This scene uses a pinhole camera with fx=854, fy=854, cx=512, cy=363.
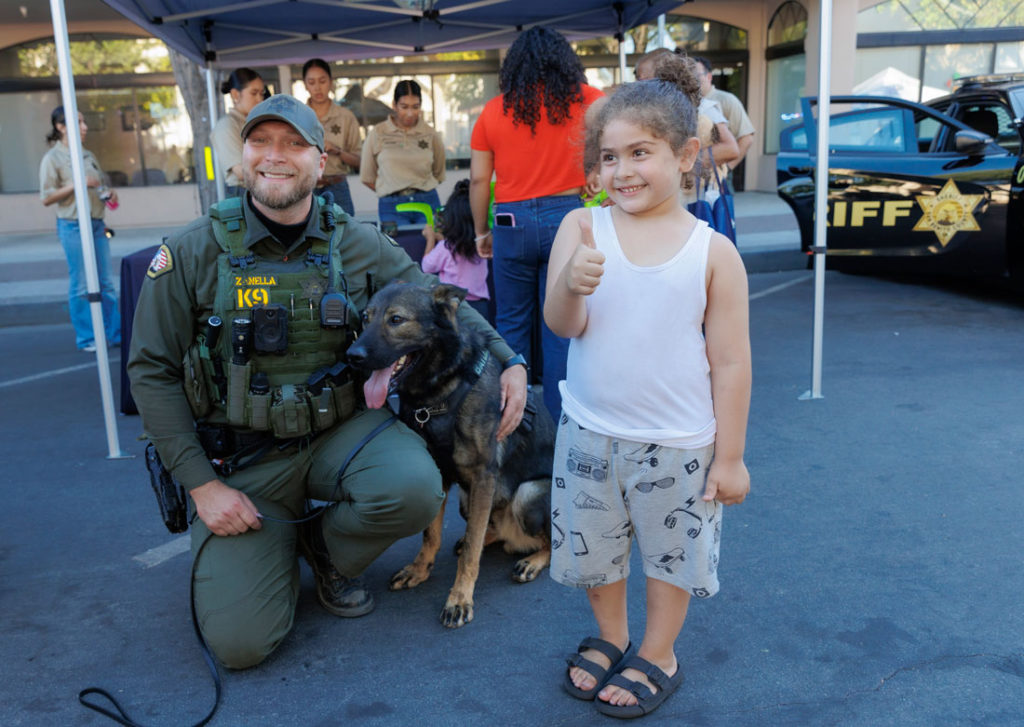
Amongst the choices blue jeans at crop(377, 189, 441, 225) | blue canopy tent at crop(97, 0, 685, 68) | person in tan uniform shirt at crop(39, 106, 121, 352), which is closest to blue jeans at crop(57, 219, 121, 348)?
person in tan uniform shirt at crop(39, 106, 121, 352)

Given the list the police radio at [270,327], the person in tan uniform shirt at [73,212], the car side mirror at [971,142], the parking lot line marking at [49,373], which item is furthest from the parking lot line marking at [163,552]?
the car side mirror at [971,142]

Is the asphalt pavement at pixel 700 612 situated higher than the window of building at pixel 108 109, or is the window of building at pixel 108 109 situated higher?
the window of building at pixel 108 109

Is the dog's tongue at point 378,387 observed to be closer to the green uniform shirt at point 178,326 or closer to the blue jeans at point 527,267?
the green uniform shirt at point 178,326

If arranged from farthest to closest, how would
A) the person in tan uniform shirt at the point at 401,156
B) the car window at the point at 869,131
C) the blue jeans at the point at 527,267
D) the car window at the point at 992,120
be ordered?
the car window at the point at 869,131
the car window at the point at 992,120
the person in tan uniform shirt at the point at 401,156
the blue jeans at the point at 527,267

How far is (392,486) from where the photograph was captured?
2750mm

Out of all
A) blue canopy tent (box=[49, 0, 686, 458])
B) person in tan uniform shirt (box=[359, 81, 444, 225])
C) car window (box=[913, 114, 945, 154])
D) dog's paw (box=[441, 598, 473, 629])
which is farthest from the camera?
car window (box=[913, 114, 945, 154])

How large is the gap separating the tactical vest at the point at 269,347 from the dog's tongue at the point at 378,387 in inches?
5.0

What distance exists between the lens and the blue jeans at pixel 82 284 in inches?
281

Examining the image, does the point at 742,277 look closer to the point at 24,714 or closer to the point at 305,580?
the point at 305,580

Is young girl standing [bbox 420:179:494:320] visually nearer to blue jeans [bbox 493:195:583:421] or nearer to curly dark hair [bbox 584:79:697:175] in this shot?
blue jeans [bbox 493:195:583:421]

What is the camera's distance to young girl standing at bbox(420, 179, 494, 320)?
17.3 feet

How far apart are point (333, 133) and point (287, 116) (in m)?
4.83

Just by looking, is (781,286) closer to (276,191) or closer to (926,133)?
(926,133)

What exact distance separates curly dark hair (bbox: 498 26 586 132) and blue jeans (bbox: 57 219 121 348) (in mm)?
4476
